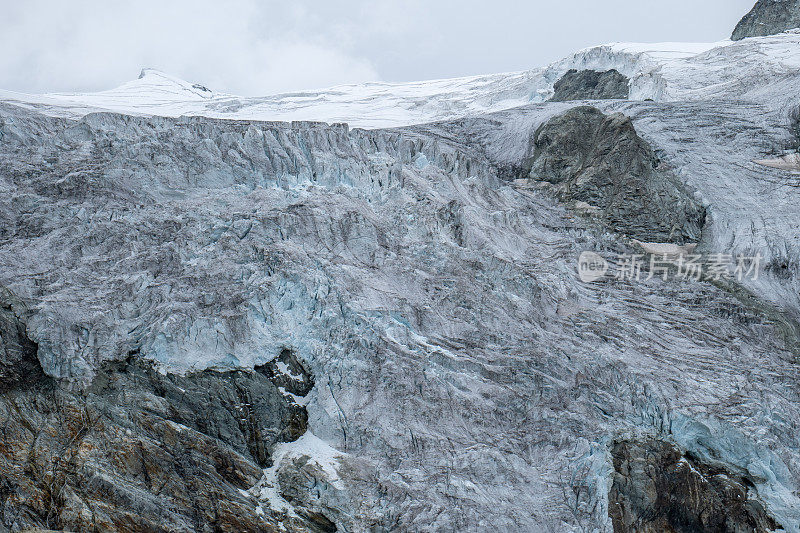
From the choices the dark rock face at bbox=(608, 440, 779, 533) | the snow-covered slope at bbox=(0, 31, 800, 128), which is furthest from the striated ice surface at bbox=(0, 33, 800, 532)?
the snow-covered slope at bbox=(0, 31, 800, 128)

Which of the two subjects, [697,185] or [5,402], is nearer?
[5,402]

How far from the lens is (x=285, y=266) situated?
19.5 m

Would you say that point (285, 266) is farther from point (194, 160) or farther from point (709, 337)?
point (709, 337)

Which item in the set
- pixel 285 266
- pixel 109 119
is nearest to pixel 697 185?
pixel 285 266

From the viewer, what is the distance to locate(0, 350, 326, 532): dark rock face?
1383 cm

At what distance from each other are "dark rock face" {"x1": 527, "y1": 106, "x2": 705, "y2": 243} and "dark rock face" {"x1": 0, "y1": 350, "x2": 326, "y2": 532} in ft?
53.8

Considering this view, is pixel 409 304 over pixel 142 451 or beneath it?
over

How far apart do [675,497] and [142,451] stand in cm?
1310

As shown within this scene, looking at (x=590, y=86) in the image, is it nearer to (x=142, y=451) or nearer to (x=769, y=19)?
(x=769, y=19)

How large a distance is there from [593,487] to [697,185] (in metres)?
16.8

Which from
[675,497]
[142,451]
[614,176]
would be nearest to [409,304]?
[142,451]

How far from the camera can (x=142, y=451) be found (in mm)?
14906

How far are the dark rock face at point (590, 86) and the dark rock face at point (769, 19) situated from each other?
14.7m

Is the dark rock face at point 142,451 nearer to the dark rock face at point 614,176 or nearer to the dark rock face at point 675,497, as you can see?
the dark rock face at point 675,497
